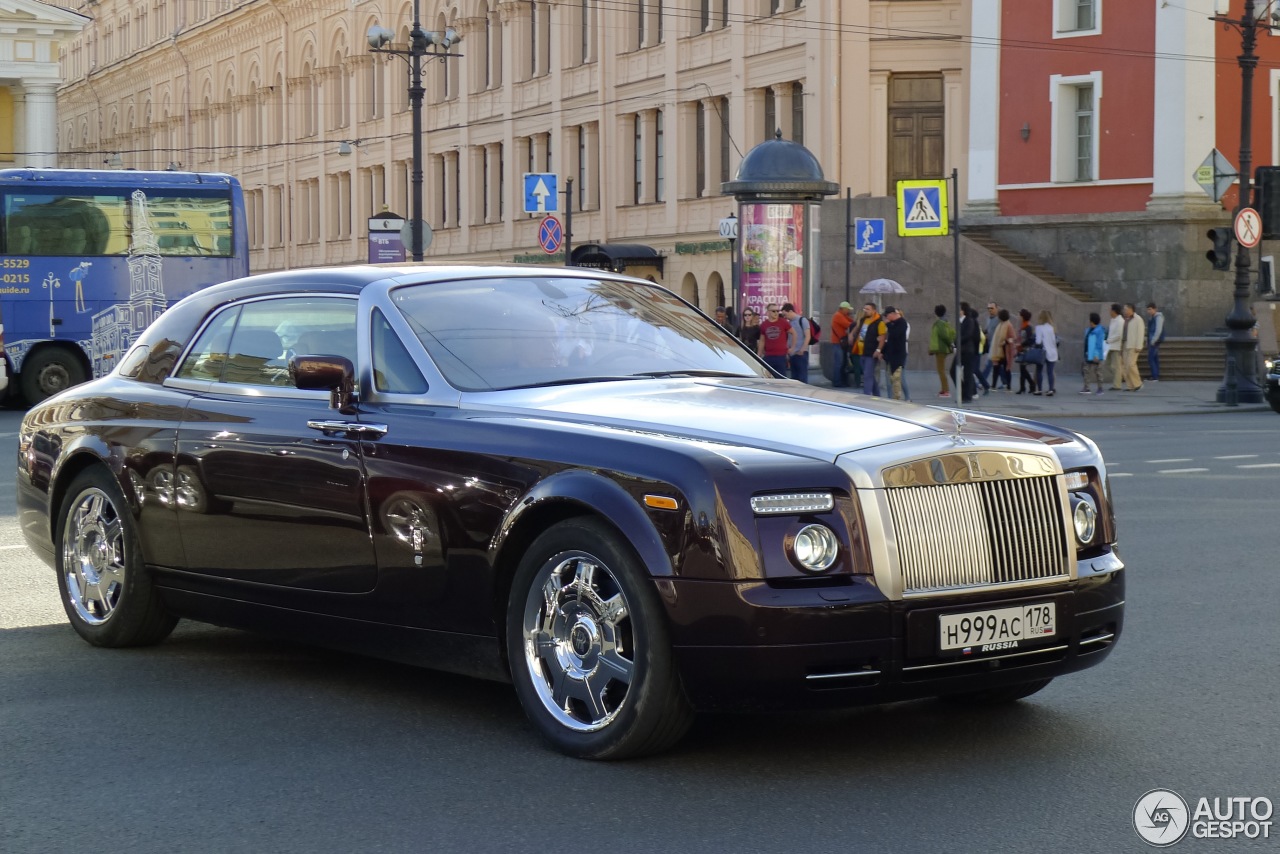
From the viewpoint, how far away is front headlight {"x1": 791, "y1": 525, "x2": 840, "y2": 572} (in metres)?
5.62

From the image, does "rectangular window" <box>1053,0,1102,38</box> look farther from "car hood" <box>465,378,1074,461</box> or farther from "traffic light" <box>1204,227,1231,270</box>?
"car hood" <box>465,378,1074,461</box>

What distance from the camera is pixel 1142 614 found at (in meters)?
9.01

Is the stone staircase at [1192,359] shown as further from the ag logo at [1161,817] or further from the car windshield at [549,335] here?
the ag logo at [1161,817]

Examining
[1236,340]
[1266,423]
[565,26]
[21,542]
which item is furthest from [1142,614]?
[565,26]

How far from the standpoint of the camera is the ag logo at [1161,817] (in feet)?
16.8

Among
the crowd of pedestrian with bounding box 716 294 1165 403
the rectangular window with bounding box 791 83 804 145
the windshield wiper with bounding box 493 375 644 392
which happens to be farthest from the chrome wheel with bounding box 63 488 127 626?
the rectangular window with bounding box 791 83 804 145

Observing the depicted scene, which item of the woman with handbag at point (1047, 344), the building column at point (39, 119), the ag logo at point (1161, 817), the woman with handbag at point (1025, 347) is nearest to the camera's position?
the ag logo at point (1161, 817)

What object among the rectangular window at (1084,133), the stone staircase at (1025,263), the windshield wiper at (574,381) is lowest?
the windshield wiper at (574,381)

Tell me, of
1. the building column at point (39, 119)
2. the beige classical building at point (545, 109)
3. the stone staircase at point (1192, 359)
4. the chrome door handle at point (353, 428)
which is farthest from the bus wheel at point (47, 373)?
the building column at point (39, 119)

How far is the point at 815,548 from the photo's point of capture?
18.5 feet

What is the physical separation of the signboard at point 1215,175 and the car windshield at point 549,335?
23.9 metres

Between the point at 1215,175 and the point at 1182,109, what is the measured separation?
1120cm

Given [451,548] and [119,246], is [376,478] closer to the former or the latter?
[451,548]

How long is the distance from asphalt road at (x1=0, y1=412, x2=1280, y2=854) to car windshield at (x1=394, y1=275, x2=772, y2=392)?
1195 millimetres
